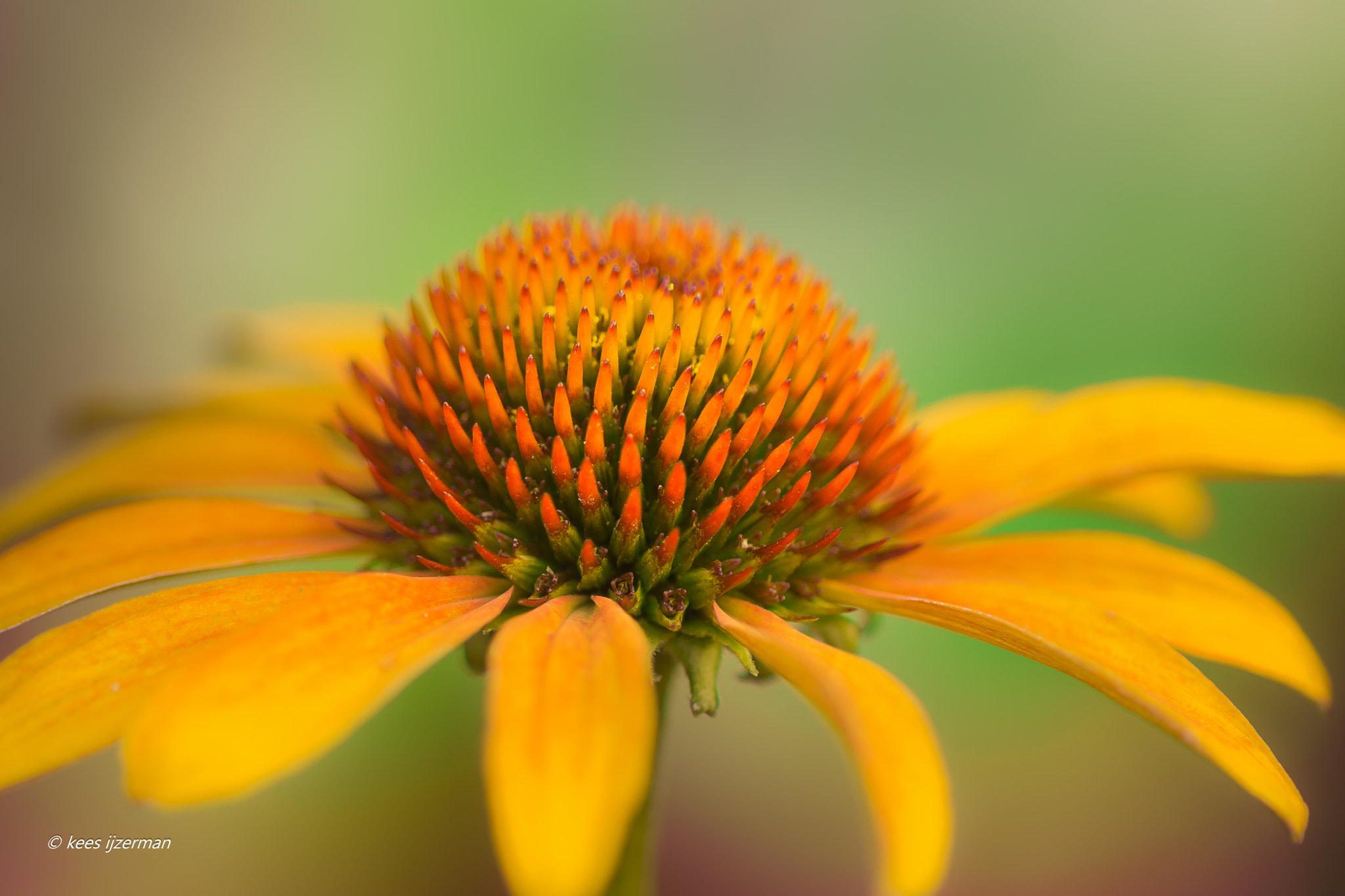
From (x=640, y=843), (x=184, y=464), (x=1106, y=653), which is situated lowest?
(x=640, y=843)

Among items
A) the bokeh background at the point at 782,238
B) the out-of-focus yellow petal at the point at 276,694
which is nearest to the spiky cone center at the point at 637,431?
the out-of-focus yellow petal at the point at 276,694

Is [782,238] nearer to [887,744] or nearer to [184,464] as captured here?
[184,464]

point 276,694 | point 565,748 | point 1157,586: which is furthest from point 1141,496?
point 276,694

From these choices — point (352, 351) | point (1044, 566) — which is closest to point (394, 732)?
point (352, 351)

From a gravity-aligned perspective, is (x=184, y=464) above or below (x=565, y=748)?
below

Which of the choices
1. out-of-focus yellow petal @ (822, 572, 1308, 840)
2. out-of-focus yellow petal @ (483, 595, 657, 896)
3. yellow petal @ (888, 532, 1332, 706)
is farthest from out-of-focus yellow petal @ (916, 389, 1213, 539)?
out-of-focus yellow petal @ (483, 595, 657, 896)

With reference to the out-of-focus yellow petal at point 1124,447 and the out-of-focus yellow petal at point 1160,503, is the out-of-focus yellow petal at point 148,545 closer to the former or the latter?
the out-of-focus yellow petal at point 1124,447

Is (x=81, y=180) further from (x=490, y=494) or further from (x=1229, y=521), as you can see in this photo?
(x=1229, y=521)
